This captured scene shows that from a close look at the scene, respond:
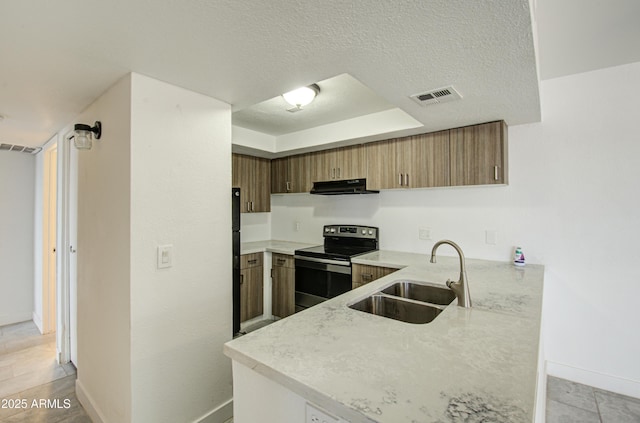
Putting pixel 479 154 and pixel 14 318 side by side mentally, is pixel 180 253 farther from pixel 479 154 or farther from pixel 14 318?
pixel 14 318

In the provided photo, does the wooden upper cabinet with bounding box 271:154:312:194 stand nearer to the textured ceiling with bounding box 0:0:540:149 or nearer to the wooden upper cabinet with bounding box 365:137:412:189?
the wooden upper cabinet with bounding box 365:137:412:189

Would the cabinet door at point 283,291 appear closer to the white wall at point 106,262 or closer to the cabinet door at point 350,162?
the cabinet door at point 350,162

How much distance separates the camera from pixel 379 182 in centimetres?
296

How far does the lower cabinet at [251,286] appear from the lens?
330 centimetres

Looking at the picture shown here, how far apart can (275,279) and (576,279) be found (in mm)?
2922

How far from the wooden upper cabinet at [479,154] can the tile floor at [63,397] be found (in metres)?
1.67

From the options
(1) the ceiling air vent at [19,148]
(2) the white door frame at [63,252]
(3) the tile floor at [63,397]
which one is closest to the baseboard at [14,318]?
(3) the tile floor at [63,397]

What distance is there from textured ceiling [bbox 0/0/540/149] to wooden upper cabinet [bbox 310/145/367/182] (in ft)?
4.09

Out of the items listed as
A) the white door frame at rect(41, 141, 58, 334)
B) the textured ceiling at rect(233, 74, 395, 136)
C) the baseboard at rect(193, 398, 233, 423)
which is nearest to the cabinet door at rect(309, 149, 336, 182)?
the textured ceiling at rect(233, 74, 395, 136)

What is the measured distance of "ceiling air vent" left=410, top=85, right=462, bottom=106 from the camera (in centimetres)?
175

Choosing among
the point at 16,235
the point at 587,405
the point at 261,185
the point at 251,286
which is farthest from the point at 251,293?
the point at 16,235

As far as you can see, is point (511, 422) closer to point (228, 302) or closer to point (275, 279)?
point (228, 302)

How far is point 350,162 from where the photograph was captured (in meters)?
3.18

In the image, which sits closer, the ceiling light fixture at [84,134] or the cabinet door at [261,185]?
the ceiling light fixture at [84,134]
